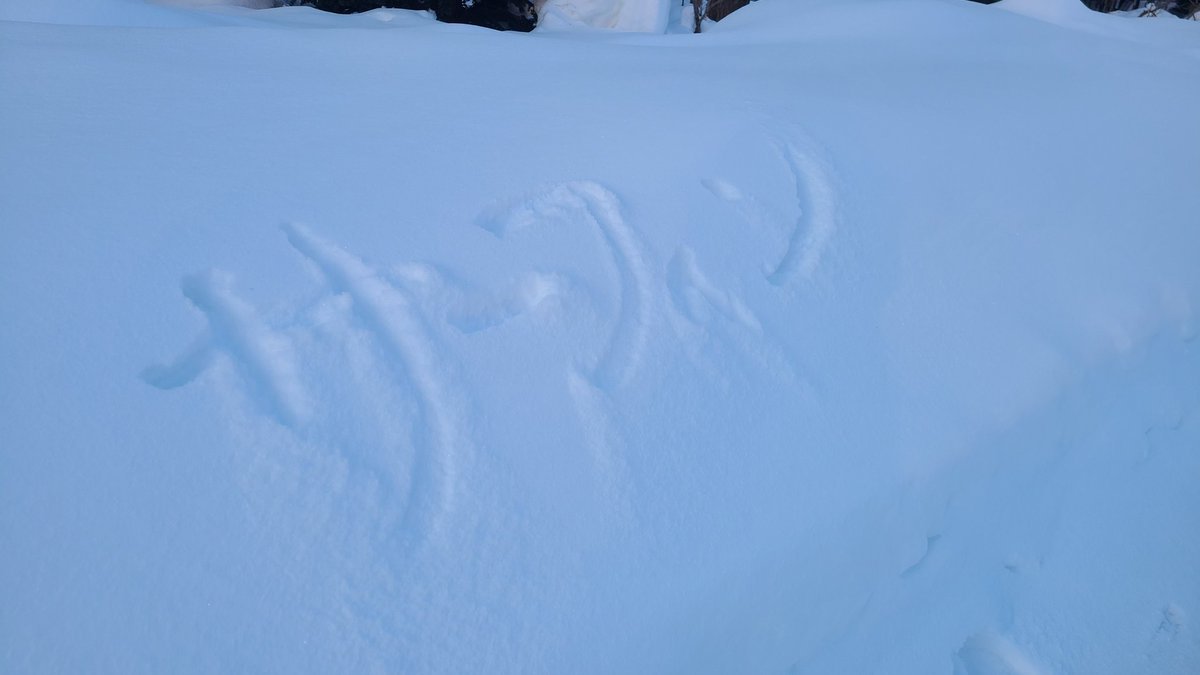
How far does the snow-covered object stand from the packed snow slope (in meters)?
1.86

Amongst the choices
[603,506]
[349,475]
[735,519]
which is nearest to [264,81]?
[349,475]

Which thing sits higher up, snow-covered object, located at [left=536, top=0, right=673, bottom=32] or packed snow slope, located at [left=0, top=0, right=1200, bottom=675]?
snow-covered object, located at [left=536, top=0, right=673, bottom=32]

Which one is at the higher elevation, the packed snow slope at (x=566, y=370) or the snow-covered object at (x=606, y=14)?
the snow-covered object at (x=606, y=14)

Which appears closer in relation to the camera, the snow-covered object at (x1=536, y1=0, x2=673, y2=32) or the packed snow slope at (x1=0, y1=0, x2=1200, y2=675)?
the packed snow slope at (x1=0, y1=0, x2=1200, y2=675)

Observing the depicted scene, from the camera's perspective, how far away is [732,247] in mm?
1175

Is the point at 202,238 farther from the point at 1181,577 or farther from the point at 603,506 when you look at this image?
the point at 1181,577

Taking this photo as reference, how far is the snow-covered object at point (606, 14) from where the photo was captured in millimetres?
3318

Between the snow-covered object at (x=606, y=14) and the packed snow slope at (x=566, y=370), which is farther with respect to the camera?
the snow-covered object at (x=606, y=14)

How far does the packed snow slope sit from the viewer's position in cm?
78

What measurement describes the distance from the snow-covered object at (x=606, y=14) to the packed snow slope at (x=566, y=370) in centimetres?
186

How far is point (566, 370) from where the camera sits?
98 cm

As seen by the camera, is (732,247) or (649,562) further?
(732,247)

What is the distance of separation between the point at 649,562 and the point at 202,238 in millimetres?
702

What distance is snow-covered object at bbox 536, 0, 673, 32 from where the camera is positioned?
3.32m
